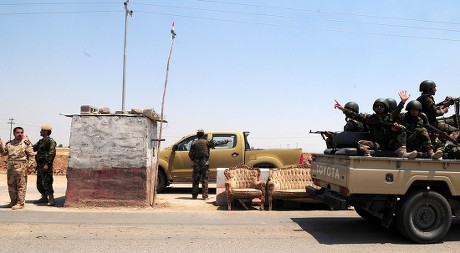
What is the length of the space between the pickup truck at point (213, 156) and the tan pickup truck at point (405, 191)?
5.31 metres

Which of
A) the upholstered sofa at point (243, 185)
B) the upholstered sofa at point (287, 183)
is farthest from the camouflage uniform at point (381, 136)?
the upholstered sofa at point (243, 185)

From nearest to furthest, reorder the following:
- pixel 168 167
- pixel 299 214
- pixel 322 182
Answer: pixel 322 182 → pixel 299 214 → pixel 168 167

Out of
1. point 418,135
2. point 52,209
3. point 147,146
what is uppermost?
point 418,135

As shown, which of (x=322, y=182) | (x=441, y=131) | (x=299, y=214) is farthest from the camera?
(x=299, y=214)

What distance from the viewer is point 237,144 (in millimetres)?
11461

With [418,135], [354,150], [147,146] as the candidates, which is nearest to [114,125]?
[147,146]

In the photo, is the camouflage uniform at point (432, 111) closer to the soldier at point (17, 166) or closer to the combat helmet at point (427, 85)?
the combat helmet at point (427, 85)

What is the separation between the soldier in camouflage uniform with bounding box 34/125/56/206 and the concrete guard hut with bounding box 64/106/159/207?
0.68m

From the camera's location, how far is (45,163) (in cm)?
904

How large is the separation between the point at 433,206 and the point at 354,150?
1442 mm

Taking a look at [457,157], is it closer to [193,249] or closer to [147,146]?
[193,249]

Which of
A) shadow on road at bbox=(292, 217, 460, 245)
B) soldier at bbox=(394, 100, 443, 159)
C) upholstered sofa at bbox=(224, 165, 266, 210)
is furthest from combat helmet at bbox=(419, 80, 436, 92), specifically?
upholstered sofa at bbox=(224, 165, 266, 210)

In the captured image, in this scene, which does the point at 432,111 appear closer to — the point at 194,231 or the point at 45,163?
the point at 194,231

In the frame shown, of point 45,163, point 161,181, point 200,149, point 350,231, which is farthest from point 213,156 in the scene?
point 350,231
